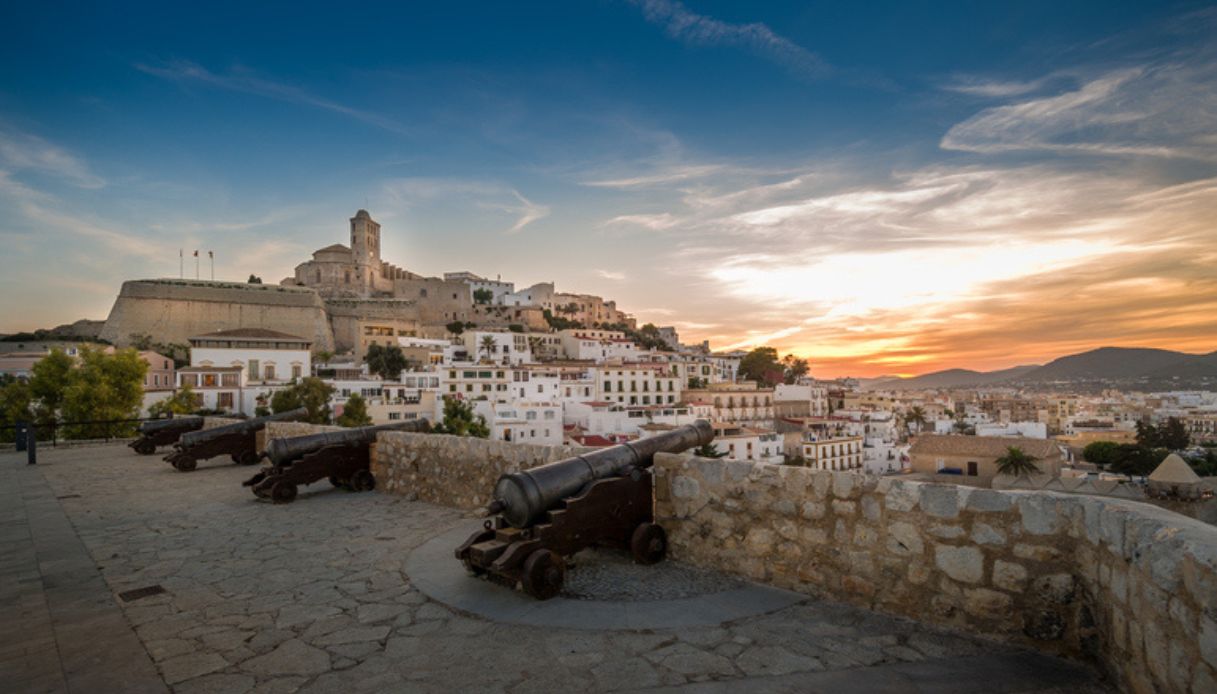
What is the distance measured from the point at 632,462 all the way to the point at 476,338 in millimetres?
75621

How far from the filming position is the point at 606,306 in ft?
407

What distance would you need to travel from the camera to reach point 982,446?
4884 cm

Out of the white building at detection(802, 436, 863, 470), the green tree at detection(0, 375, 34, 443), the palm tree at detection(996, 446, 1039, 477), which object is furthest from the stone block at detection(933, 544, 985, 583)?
the white building at detection(802, 436, 863, 470)

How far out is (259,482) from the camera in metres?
7.32

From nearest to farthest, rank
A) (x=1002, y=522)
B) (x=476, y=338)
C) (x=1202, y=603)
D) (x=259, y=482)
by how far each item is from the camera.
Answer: (x=1202, y=603), (x=1002, y=522), (x=259, y=482), (x=476, y=338)

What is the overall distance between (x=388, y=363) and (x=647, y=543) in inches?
2503

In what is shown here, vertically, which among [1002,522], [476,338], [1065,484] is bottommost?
[1065,484]

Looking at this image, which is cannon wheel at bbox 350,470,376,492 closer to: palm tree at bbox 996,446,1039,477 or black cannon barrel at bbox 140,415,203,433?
black cannon barrel at bbox 140,415,203,433

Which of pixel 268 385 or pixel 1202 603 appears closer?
pixel 1202 603

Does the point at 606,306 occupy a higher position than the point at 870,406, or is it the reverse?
the point at 606,306

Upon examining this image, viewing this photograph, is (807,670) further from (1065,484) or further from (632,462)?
(1065,484)

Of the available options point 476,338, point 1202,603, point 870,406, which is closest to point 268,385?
point 476,338

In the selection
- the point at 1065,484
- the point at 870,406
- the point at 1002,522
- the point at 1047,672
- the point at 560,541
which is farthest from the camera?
the point at 870,406

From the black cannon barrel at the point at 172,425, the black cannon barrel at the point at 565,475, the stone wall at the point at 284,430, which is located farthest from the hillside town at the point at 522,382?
the black cannon barrel at the point at 565,475
